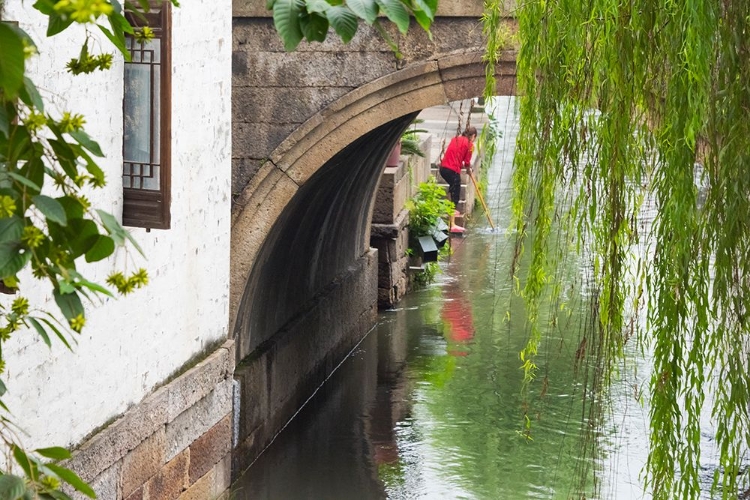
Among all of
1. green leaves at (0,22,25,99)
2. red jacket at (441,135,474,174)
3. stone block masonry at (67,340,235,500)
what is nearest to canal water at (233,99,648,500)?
stone block masonry at (67,340,235,500)

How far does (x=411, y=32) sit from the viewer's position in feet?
25.9

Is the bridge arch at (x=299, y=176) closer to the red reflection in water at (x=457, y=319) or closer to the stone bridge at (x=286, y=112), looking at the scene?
the stone bridge at (x=286, y=112)

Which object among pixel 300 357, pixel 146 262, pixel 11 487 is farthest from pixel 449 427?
pixel 11 487

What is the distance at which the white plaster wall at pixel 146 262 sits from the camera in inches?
204

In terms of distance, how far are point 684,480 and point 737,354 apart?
1.35 ft

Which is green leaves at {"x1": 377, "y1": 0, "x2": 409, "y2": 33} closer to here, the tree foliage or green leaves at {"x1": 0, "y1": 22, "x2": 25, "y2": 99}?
the tree foliage

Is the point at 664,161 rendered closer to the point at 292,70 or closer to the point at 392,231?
the point at 292,70

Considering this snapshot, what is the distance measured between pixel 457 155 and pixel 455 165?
0.43 m

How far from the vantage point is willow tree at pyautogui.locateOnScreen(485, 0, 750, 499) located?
141 inches

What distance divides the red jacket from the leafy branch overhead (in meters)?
12.6

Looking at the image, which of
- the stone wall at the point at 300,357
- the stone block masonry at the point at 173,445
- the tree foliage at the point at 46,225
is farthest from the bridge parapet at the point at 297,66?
the tree foliage at the point at 46,225

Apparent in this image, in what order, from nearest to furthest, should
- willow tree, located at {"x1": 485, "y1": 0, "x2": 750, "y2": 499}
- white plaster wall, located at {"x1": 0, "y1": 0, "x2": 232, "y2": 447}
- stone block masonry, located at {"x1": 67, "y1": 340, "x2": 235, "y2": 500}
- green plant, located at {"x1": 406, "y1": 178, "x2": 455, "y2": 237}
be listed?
willow tree, located at {"x1": 485, "y1": 0, "x2": 750, "y2": 499} < white plaster wall, located at {"x1": 0, "y1": 0, "x2": 232, "y2": 447} < stone block masonry, located at {"x1": 67, "y1": 340, "x2": 235, "y2": 500} < green plant, located at {"x1": 406, "y1": 178, "x2": 455, "y2": 237}

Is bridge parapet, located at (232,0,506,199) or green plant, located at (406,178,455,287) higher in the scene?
bridge parapet, located at (232,0,506,199)

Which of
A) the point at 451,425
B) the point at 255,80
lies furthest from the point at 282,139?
the point at 451,425
